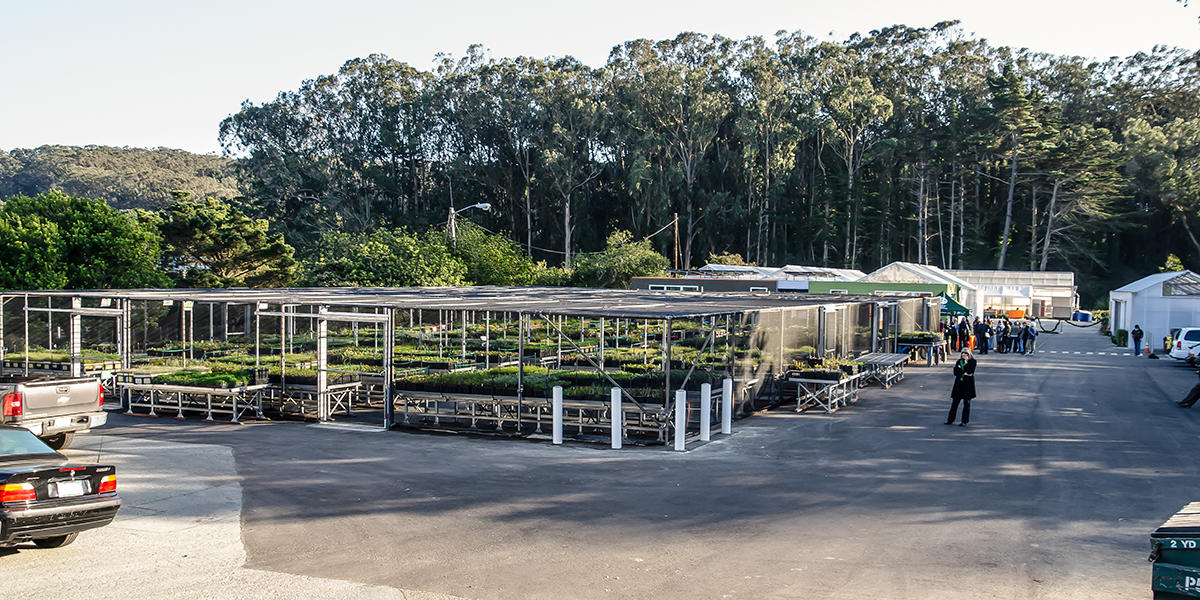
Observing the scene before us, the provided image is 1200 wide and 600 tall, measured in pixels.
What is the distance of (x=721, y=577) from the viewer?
8930 mm

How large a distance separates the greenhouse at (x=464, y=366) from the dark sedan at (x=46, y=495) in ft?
28.2

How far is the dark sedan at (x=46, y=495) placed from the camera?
852 cm

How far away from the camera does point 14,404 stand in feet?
45.3

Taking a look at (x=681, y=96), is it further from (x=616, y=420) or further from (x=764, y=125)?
(x=616, y=420)

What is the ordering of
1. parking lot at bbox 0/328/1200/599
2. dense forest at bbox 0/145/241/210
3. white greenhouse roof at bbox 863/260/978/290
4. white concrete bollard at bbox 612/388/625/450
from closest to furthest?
parking lot at bbox 0/328/1200/599
white concrete bollard at bbox 612/388/625/450
white greenhouse roof at bbox 863/260/978/290
dense forest at bbox 0/145/241/210

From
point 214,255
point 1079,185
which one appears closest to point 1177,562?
point 214,255

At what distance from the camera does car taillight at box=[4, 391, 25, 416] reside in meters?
13.7

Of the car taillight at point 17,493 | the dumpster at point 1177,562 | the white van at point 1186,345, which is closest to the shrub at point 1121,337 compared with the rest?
the white van at point 1186,345

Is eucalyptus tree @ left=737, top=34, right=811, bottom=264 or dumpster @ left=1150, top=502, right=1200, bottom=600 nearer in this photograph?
dumpster @ left=1150, top=502, right=1200, bottom=600

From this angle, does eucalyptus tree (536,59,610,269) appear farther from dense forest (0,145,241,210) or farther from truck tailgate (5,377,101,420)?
truck tailgate (5,377,101,420)

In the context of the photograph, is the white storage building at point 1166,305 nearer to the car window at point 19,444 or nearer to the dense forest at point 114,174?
the car window at point 19,444

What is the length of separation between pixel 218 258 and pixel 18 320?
44.6ft

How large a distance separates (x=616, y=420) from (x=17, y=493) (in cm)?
953

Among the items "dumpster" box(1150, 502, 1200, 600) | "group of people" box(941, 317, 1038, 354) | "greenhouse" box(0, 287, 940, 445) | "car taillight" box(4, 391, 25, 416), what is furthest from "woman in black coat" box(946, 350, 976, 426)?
"group of people" box(941, 317, 1038, 354)
